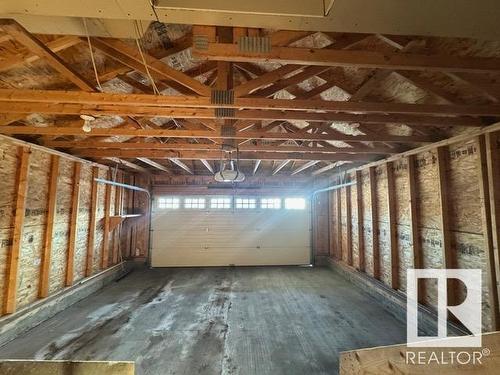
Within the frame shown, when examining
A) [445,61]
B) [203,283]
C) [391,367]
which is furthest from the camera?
[203,283]

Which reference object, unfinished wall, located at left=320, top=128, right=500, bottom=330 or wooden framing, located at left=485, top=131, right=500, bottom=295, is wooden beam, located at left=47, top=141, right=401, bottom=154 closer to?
unfinished wall, located at left=320, top=128, right=500, bottom=330

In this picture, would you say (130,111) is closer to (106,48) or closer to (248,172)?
(106,48)

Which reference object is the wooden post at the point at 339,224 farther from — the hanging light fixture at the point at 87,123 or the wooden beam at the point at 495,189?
the hanging light fixture at the point at 87,123

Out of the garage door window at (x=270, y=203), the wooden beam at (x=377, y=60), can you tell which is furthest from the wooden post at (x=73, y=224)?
the garage door window at (x=270, y=203)

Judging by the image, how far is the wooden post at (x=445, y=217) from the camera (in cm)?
342

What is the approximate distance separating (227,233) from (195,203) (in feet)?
4.40

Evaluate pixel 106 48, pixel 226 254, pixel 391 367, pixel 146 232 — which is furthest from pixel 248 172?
pixel 391 367

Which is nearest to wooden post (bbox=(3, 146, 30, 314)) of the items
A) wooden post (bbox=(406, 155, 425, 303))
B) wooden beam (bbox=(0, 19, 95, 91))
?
wooden beam (bbox=(0, 19, 95, 91))

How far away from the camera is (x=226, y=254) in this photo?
762cm

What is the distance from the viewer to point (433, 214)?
376cm

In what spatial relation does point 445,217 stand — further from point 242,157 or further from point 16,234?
point 16,234

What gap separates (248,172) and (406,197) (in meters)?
4.67

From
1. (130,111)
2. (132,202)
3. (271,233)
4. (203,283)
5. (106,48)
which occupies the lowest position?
(203,283)

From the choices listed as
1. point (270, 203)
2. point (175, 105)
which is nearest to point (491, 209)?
point (175, 105)
